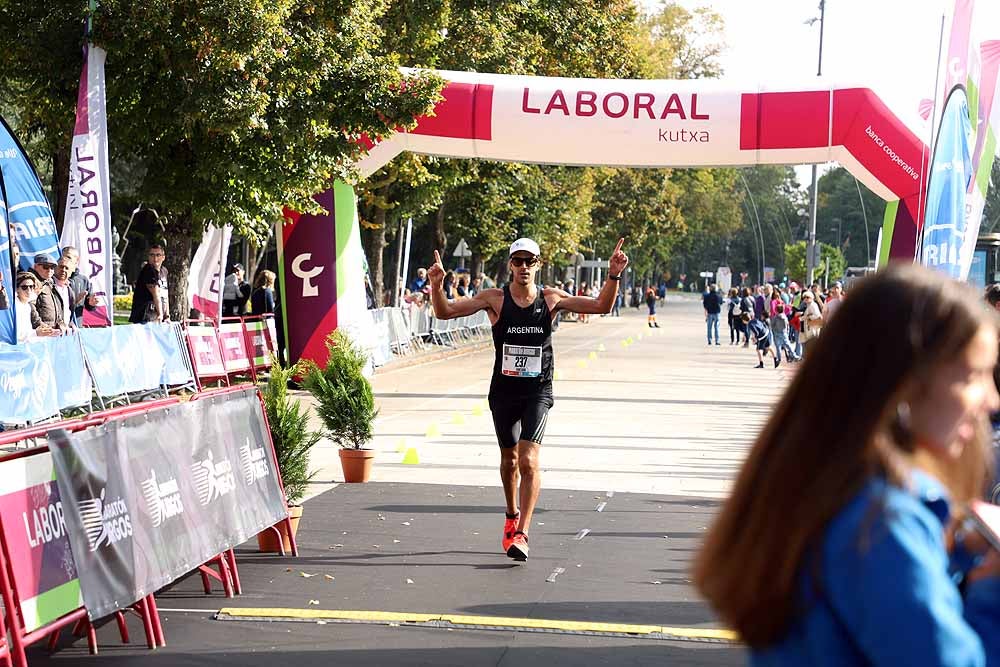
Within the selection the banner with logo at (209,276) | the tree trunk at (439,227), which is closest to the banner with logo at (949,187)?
the banner with logo at (209,276)

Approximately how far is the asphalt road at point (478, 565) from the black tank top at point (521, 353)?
1053 millimetres

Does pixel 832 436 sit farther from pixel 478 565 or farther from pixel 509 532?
pixel 509 532

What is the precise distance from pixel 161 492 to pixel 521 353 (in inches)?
111

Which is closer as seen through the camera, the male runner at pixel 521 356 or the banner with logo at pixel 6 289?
the male runner at pixel 521 356

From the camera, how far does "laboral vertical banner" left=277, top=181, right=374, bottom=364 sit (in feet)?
66.7

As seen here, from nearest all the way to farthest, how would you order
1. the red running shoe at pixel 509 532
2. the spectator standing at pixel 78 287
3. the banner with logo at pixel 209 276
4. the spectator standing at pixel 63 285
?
the red running shoe at pixel 509 532
the spectator standing at pixel 63 285
the spectator standing at pixel 78 287
the banner with logo at pixel 209 276

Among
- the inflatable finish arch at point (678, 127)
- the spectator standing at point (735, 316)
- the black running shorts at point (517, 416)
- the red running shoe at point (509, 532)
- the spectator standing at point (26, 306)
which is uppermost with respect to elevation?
the inflatable finish arch at point (678, 127)

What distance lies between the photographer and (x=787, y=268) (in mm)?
110875

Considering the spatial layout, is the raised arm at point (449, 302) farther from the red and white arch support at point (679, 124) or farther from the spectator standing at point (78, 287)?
the red and white arch support at point (679, 124)

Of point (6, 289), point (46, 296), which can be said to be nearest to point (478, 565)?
point (6, 289)

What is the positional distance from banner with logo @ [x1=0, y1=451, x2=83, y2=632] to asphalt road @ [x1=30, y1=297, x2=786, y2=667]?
573 mm

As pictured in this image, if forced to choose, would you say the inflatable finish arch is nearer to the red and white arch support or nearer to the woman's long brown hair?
the red and white arch support

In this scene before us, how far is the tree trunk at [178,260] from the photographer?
61.2ft

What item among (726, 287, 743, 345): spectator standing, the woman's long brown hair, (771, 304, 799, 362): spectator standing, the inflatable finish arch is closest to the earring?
the woman's long brown hair
